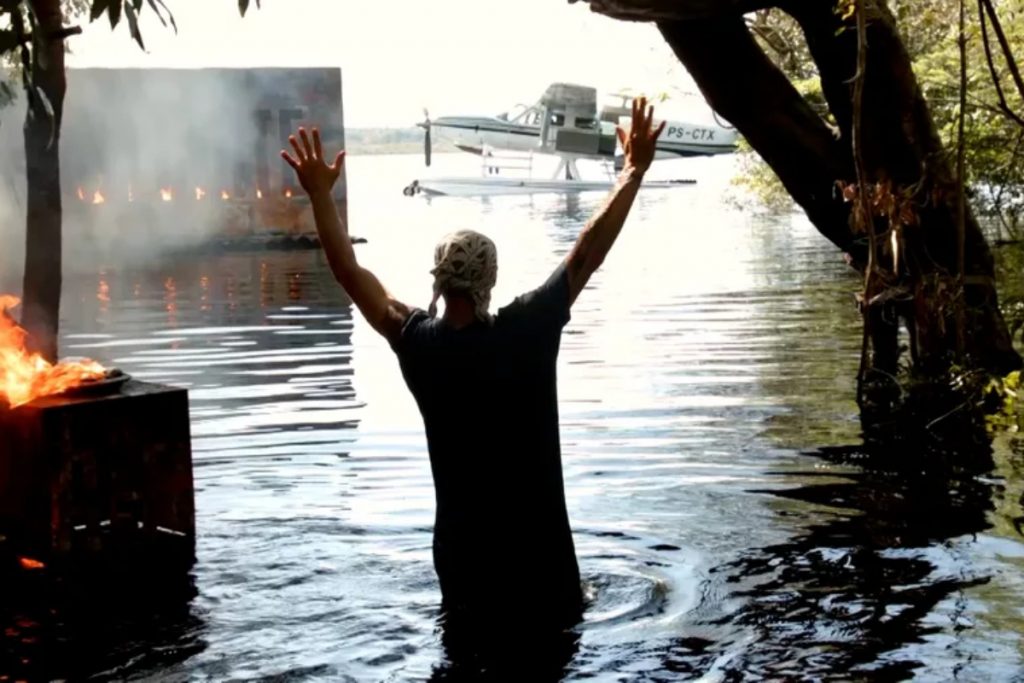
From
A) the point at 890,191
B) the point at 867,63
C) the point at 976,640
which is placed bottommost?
the point at 976,640

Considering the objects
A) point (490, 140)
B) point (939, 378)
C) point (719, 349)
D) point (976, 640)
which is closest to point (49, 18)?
point (976, 640)

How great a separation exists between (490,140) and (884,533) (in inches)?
3083

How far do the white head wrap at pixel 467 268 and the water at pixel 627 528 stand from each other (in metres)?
1.24

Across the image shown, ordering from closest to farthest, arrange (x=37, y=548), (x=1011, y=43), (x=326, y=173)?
1. (x=326, y=173)
2. (x=37, y=548)
3. (x=1011, y=43)

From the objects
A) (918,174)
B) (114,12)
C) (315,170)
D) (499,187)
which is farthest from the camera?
(499,187)

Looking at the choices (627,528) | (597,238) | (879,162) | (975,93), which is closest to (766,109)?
(879,162)

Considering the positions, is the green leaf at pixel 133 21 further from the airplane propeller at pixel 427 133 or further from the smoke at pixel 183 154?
the airplane propeller at pixel 427 133

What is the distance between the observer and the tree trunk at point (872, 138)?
468 inches

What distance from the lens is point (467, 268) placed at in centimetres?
558

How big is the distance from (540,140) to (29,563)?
80.0 meters

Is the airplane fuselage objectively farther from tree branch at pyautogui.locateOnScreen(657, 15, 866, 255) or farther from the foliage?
tree branch at pyautogui.locateOnScreen(657, 15, 866, 255)

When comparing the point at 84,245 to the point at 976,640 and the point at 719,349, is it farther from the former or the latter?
the point at 976,640

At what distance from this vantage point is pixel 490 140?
85438 mm

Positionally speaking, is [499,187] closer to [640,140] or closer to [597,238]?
[640,140]
